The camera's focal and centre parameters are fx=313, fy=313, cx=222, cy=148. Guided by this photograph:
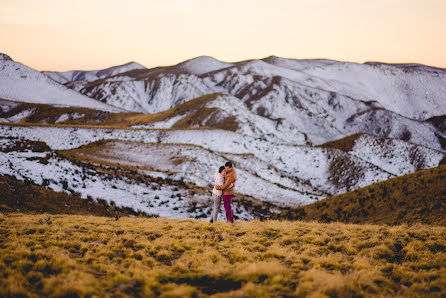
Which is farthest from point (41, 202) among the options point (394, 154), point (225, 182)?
point (394, 154)

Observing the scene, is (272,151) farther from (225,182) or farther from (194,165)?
(225,182)

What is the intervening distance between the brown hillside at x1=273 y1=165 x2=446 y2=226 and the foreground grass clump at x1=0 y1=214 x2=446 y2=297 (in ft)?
29.2

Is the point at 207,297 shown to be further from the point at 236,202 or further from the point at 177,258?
the point at 236,202

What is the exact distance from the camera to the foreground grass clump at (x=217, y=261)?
21.4ft

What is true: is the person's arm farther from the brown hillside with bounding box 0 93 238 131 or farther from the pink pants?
the brown hillside with bounding box 0 93 238 131

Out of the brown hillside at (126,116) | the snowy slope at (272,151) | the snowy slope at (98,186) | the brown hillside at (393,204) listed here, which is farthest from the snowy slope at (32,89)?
the brown hillside at (393,204)

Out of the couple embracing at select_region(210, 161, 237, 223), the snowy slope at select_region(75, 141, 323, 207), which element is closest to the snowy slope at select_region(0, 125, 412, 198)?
the snowy slope at select_region(75, 141, 323, 207)

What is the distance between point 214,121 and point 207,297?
85949 millimetres

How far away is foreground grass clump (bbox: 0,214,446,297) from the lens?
257 inches

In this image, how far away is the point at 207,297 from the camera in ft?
20.4

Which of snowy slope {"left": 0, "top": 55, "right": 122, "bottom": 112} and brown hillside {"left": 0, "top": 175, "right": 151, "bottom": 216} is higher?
snowy slope {"left": 0, "top": 55, "right": 122, "bottom": 112}

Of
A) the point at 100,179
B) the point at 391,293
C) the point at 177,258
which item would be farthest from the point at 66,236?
the point at 100,179

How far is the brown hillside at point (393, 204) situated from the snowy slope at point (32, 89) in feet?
426

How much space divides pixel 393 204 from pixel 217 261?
18.3 m
